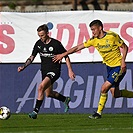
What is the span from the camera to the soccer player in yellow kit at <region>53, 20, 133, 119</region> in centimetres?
2067

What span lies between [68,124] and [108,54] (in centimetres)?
237

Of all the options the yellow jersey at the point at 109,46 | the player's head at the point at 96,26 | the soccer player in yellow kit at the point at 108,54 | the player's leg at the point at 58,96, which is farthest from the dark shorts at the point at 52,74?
the player's head at the point at 96,26

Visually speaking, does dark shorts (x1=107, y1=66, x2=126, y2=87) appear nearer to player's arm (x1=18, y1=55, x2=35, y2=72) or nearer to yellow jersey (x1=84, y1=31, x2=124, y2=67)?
yellow jersey (x1=84, y1=31, x2=124, y2=67)

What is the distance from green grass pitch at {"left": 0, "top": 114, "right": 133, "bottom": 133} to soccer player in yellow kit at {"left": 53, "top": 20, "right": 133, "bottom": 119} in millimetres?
626

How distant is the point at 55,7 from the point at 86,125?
2058cm

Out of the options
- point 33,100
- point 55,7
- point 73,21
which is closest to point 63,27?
point 73,21

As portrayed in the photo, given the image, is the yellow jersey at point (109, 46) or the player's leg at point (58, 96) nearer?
the yellow jersey at point (109, 46)

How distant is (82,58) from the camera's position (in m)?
23.8

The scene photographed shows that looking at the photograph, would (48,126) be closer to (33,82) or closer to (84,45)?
(84,45)

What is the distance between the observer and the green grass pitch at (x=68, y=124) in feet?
58.8

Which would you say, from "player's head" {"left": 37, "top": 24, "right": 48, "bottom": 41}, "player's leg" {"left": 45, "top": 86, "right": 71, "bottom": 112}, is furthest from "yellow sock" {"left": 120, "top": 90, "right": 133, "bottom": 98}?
"player's head" {"left": 37, "top": 24, "right": 48, "bottom": 41}

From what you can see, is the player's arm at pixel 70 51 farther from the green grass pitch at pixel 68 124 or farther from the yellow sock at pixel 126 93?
the yellow sock at pixel 126 93

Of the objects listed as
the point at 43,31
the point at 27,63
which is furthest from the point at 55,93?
the point at 43,31

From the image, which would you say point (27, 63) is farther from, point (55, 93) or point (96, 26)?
point (96, 26)
